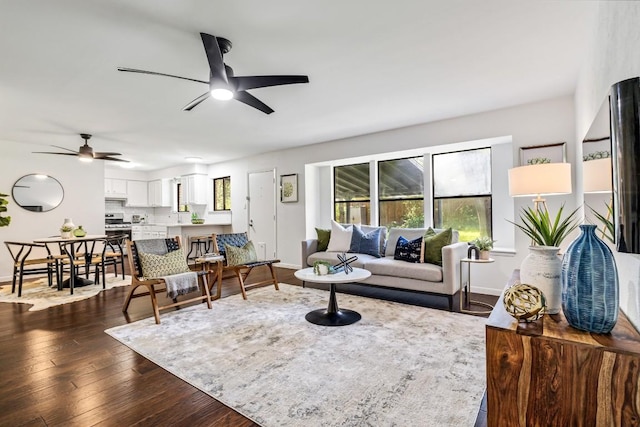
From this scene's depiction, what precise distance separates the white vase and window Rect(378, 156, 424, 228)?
11.9 feet

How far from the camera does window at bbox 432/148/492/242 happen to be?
14.6 ft

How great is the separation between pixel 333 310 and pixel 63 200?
19.8 ft

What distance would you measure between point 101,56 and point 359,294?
3686 millimetres

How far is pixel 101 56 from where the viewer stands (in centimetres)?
258

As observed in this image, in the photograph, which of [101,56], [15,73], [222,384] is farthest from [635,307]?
[15,73]

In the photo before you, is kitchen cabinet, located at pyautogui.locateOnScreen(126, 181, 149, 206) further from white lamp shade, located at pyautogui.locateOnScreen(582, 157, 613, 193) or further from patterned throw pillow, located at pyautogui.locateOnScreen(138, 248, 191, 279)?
white lamp shade, located at pyautogui.locateOnScreen(582, 157, 613, 193)

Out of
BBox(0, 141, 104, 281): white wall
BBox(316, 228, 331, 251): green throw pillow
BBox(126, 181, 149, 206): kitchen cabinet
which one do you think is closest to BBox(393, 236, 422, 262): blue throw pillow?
BBox(316, 228, 331, 251): green throw pillow

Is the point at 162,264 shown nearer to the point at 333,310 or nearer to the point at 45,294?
the point at 333,310

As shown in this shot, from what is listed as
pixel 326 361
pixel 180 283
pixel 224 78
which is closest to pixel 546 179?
pixel 326 361

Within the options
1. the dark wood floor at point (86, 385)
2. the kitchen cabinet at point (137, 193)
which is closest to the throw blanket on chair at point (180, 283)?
the dark wood floor at point (86, 385)

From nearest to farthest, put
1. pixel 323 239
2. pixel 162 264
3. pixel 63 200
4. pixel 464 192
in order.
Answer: pixel 162 264 → pixel 464 192 → pixel 323 239 → pixel 63 200

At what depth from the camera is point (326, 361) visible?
2.27 metres

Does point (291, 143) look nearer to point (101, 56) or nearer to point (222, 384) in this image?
point (101, 56)

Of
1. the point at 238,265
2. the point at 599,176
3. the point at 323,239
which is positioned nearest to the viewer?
the point at 599,176
